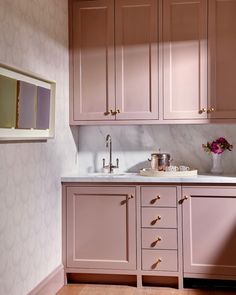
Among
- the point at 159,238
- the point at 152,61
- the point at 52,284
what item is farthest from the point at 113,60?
the point at 52,284

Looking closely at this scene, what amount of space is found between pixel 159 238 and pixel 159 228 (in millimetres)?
73

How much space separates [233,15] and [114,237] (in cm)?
190

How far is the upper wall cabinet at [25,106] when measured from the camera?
2291mm

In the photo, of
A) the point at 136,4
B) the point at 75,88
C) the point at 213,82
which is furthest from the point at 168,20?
the point at 75,88

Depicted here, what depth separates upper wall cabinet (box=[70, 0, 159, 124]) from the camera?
11.2 feet

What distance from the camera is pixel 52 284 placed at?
307cm

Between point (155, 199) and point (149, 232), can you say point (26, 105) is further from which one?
point (149, 232)

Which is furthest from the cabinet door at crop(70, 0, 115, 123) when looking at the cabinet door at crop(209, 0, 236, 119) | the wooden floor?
the wooden floor

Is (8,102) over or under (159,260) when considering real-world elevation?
over

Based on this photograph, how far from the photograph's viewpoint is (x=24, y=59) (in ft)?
8.65

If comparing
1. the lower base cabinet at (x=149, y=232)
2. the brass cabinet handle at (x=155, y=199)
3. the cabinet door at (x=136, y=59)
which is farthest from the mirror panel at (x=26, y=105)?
the brass cabinet handle at (x=155, y=199)

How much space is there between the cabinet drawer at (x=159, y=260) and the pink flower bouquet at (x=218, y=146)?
34.6 inches

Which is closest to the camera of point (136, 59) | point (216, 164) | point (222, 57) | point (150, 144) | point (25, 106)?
point (25, 106)

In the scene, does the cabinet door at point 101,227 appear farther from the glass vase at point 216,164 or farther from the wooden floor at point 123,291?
the glass vase at point 216,164
